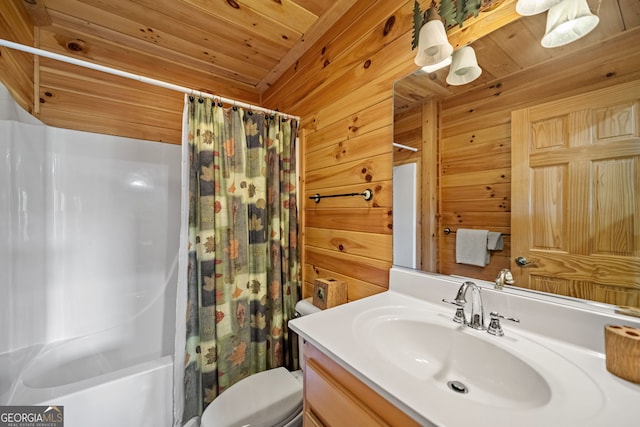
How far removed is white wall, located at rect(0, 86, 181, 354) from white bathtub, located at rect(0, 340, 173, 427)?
14 centimetres

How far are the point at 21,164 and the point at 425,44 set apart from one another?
2143 millimetres

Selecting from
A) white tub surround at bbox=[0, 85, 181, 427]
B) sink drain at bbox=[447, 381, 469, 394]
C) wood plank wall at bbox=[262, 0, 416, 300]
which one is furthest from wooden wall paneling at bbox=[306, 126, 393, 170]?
white tub surround at bbox=[0, 85, 181, 427]

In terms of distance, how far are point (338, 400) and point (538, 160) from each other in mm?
885

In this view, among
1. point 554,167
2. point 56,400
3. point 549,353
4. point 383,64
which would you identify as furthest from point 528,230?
point 56,400

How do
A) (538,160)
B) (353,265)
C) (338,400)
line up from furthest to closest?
1. (353,265)
2. (538,160)
3. (338,400)

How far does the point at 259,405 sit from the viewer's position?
1.03 metres

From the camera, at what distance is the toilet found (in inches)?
37.7

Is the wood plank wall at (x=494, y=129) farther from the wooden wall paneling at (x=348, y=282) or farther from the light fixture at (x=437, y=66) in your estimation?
the wooden wall paneling at (x=348, y=282)

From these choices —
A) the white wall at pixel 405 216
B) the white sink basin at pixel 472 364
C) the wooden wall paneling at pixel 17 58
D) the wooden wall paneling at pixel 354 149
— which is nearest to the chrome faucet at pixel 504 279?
the white sink basin at pixel 472 364

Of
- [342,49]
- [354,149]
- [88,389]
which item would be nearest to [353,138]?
[354,149]

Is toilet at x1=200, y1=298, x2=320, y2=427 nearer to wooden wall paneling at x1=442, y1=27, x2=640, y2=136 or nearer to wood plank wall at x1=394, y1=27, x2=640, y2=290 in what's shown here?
wood plank wall at x1=394, y1=27, x2=640, y2=290

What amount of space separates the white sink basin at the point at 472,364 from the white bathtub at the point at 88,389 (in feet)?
3.92

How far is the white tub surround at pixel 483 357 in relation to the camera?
0.43 m

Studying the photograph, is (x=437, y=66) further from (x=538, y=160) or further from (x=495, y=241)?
(x=495, y=241)
